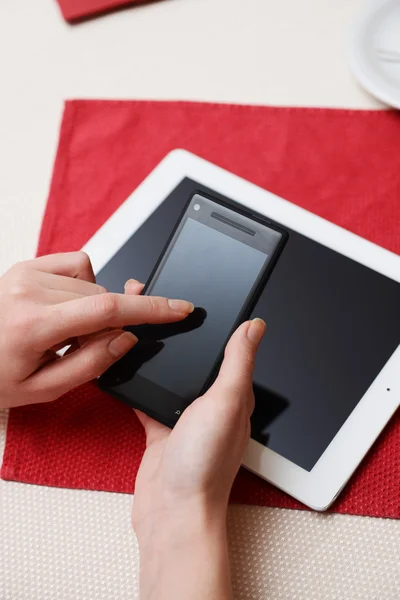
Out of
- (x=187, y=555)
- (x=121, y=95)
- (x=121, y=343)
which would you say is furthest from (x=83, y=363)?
(x=121, y=95)

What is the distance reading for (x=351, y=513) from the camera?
0.43m

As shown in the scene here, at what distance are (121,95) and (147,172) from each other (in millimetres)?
99

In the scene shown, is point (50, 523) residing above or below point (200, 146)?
below

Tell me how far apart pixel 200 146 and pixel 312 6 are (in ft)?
0.63

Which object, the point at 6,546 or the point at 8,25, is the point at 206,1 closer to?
the point at 8,25

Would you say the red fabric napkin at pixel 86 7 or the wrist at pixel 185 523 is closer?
the wrist at pixel 185 523

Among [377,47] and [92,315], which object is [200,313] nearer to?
[92,315]

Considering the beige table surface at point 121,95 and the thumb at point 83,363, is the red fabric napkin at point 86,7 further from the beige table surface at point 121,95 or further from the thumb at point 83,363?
the thumb at point 83,363

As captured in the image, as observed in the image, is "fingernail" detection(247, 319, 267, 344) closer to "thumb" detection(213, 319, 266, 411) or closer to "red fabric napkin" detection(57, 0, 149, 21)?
"thumb" detection(213, 319, 266, 411)

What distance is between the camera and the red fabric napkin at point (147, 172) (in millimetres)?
460

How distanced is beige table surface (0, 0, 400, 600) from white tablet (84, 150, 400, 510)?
0.04m

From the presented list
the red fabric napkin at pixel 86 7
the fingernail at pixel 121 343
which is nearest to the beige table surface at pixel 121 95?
the red fabric napkin at pixel 86 7

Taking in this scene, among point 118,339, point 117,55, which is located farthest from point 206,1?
point 118,339

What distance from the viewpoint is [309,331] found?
0.47 metres
